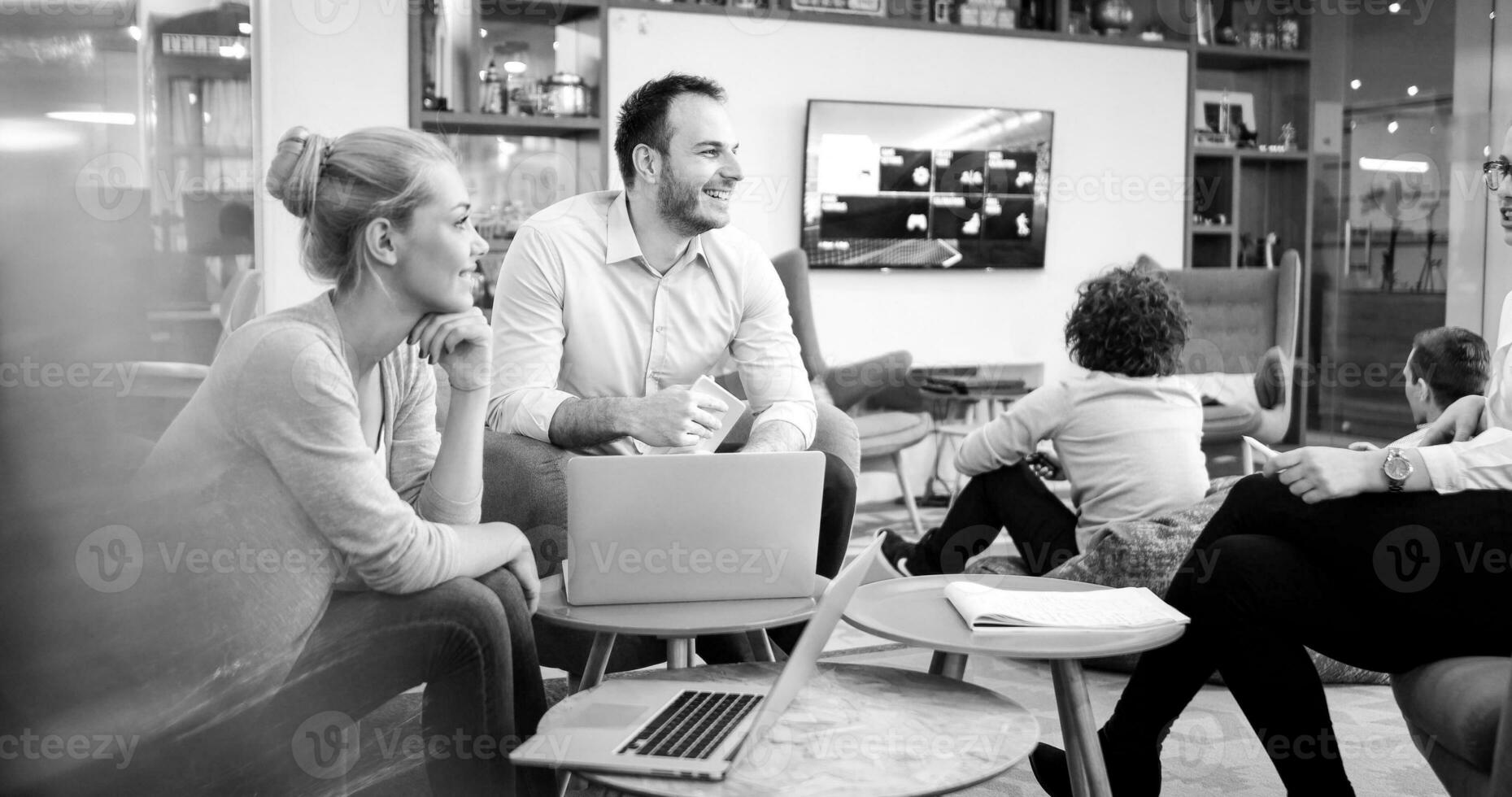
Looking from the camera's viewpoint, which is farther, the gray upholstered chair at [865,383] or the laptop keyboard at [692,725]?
the gray upholstered chair at [865,383]

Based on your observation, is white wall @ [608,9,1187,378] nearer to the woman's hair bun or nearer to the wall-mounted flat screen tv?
the wall-mounted flat screen tv

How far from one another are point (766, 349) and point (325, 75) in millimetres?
2850

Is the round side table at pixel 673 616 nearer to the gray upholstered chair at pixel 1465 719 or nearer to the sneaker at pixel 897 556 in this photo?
the gray upholstered chair at pixel 1465 719

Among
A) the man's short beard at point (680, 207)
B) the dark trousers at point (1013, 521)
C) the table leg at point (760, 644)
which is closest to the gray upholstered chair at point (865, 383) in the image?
the dark trousers at point (1013, 521)

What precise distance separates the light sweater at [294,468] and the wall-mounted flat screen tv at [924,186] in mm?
3998

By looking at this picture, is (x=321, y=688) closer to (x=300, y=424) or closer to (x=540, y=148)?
(x=300, y=424)

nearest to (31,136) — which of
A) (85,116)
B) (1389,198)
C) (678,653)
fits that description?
(85,116)

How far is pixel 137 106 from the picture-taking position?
1366mm

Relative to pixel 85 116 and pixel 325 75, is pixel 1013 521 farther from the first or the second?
pixel 325 75

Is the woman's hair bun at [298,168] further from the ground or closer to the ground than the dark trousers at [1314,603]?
further from the ground

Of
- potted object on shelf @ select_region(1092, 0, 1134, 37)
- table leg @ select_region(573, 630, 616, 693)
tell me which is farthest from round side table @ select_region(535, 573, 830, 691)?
potted object on shelf @ select_region(1092, 0, 1134, 37)

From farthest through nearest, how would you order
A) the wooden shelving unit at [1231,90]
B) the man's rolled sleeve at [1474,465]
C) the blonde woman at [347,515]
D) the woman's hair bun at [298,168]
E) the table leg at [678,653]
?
the wooden shelving unit at [1231,90], the table leg at [678,653], the man's rolled sleeve at [1474,465], the woman's hair bun at [298,168], the blonde woman at [347,515]

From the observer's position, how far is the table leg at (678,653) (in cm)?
170

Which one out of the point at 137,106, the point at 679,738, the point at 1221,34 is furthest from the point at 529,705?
the point at 1221,34
